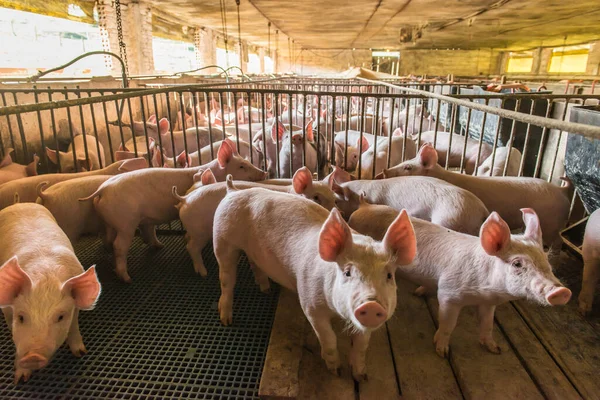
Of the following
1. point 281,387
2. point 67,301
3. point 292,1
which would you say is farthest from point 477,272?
point 292,1

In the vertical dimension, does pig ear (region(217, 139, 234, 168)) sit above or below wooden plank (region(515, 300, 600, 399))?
above

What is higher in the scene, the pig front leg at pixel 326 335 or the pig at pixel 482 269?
the pig at pixel 482 269

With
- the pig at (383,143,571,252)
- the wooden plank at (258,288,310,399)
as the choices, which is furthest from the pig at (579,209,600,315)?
the wooden plank at (258,288,310,399)

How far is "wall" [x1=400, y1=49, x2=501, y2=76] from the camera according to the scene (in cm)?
2647

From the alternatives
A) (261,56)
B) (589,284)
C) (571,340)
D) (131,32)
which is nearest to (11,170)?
(571,340)

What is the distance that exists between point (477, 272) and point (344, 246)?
80 cm

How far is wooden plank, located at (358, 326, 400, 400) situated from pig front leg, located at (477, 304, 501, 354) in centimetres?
54

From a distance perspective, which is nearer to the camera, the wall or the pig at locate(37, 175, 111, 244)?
the pig at locate(37, 175, 111, 244)

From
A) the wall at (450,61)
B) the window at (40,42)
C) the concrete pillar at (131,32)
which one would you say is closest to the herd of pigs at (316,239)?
the window at (40,42)

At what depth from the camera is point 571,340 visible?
2.44 metres

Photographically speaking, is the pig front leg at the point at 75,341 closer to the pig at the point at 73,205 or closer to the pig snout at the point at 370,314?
the pig at the point at 73,205

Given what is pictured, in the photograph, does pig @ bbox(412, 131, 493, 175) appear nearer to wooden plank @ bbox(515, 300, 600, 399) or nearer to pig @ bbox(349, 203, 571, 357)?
wooden plank @ bbox(515, 300, 600, 399)

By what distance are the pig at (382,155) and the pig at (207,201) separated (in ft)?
4.99

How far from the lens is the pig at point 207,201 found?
3003mm
